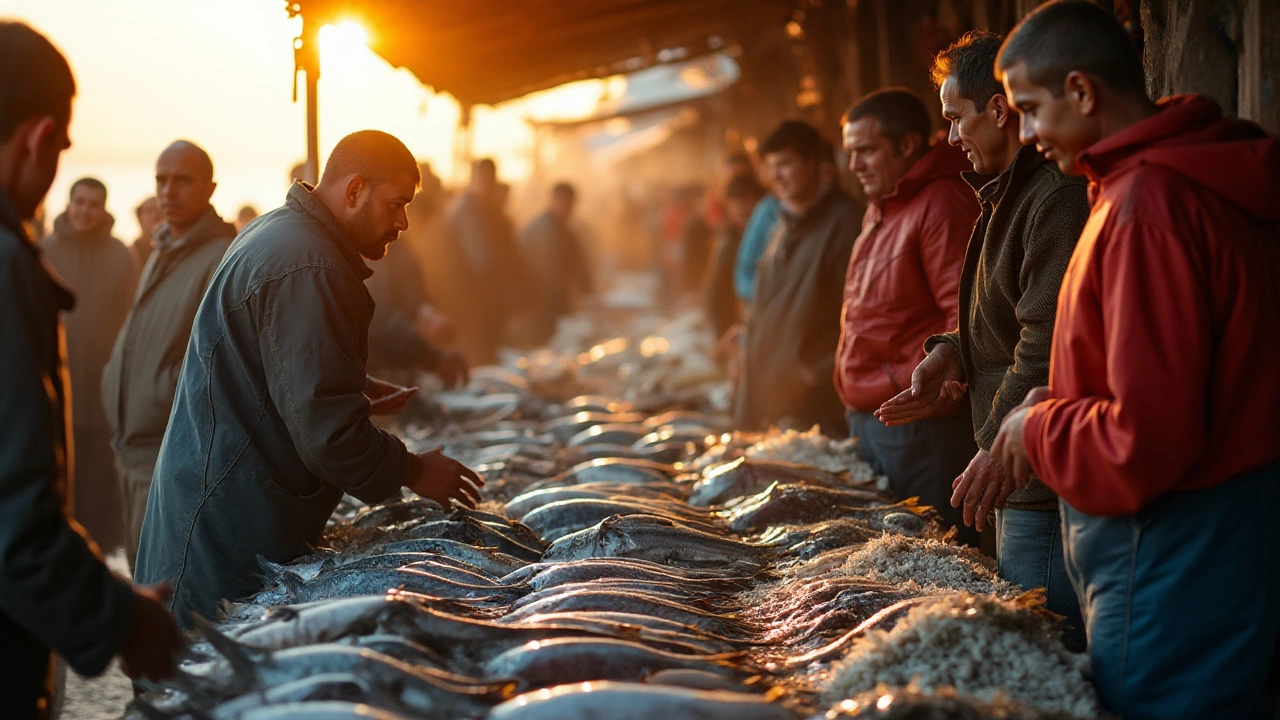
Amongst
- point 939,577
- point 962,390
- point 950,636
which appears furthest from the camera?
point 962,390

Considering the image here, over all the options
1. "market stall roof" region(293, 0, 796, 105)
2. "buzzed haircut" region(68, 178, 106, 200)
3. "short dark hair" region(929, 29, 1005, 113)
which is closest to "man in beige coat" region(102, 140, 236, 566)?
"market stall roof" region(293, 0, 796, 105)

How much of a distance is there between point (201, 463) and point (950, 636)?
2538mm

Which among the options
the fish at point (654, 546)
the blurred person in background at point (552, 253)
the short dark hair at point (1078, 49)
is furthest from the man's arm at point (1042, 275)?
the blurred person in background at point (552, 253)

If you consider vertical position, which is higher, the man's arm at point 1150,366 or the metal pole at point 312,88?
the metal pole at point 312,88

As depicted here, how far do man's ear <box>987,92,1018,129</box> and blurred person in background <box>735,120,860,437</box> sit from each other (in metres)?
2.60

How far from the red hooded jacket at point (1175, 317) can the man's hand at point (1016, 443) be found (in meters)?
0.14

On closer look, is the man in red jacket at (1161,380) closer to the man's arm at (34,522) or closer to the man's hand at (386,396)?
the man's arm at (34,522)

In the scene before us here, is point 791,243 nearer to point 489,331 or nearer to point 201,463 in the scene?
point 201,463

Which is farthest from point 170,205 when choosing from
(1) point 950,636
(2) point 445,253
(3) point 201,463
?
(2) point 445,253

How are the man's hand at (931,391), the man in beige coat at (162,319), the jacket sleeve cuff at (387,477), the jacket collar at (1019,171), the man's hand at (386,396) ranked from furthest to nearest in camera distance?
the man in beige coat at (162,319)
the man's hand at (386,396)
the man's hand at (931,391)
the jacket sleeve cuff at (387,477)
the jacket collar at (1019,171)

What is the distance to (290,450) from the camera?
12.5ft

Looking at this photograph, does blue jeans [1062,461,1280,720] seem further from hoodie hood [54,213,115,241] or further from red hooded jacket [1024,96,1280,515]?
hoodie hood [54,213,115,241]

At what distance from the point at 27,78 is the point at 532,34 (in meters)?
6.62

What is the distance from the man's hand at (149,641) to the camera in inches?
96.8
